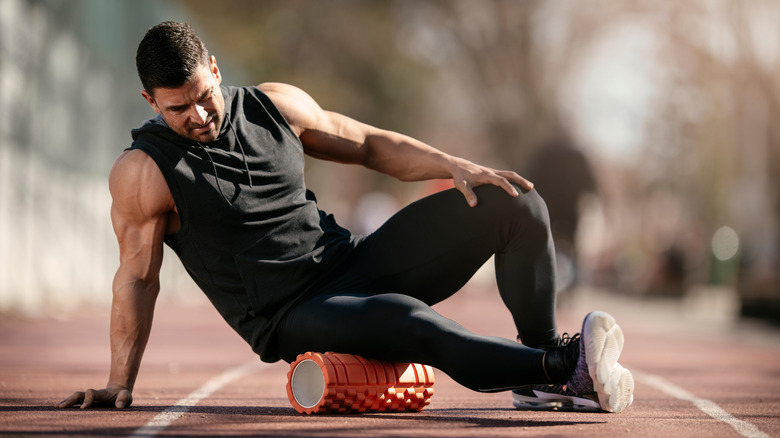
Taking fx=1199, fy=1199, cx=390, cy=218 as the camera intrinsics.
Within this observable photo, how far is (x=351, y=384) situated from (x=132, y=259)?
108 centimetres

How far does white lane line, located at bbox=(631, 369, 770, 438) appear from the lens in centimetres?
490

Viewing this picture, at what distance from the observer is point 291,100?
18.3ft

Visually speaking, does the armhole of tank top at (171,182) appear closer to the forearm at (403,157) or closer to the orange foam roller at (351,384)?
the orange foam roller at (351,384)

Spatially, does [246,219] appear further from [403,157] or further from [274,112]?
[403,157]

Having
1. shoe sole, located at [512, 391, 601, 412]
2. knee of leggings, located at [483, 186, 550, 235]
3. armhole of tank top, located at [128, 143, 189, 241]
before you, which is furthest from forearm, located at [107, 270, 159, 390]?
shoe sole, located at [512, 391, 601, 412]

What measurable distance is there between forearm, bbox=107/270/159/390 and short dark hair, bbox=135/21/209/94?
86 cm

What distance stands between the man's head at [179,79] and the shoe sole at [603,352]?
5.90ft

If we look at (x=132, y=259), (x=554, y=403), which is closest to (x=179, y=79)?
(x=132, y=259)

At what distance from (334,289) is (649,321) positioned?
12.8 m

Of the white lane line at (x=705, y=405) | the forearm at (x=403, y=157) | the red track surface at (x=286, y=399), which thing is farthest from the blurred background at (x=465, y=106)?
the forearm at (x=403, y=157)

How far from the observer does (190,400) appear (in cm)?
601

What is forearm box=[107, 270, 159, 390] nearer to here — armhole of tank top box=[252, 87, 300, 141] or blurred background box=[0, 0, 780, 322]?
armhole of tank top box=[252, 87, 300, 141]

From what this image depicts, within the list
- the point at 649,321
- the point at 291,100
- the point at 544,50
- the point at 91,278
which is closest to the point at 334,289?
the point at 291,100

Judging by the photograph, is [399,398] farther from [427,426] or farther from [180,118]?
[180,118]
